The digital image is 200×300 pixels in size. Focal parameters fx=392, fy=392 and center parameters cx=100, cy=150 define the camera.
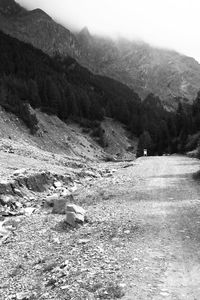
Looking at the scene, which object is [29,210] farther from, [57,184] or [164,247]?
[164,247]

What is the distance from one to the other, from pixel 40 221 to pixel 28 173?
412 inches

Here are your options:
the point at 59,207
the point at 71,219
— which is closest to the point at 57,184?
the point at 59,207

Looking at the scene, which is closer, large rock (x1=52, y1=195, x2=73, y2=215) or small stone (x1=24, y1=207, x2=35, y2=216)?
large rock (x1=52, y1=195, x2=73, y2=215)

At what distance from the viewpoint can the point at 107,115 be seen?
165 metres

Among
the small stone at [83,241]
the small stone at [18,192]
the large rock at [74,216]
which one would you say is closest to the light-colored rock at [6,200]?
the small stone at [18,192]

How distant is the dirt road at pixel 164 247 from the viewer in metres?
10.1

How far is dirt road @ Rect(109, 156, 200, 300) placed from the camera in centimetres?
1007

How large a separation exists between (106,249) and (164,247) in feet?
6.59

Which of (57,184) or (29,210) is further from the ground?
(29,210)

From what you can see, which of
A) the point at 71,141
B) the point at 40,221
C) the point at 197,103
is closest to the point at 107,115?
the point at 197,103

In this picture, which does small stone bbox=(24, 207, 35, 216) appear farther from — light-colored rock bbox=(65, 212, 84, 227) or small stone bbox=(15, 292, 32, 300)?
small stone bbox=(15, 292, 32, 300)

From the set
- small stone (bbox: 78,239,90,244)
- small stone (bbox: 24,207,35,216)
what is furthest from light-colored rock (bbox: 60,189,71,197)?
small stone (bbox: 78,239,90,244)

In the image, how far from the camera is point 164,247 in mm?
13516

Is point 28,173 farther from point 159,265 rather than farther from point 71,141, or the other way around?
point 71,141
